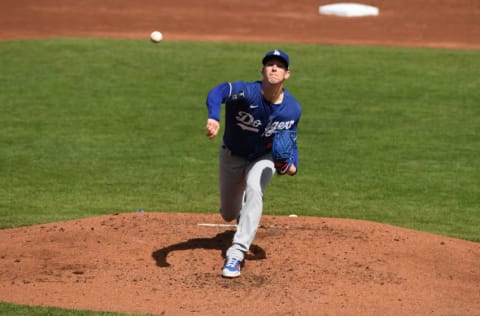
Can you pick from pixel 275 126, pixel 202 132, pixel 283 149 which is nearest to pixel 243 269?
pixel 283 149

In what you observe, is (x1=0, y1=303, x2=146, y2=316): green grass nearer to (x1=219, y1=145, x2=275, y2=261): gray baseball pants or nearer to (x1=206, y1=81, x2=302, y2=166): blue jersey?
(x1=219, y1=145, x2=275, y2=261): gray baseball pants

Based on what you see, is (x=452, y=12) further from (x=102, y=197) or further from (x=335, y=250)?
(x=335, y=250)

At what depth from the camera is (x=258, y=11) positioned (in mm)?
29078

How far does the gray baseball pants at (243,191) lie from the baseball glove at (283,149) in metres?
0.21

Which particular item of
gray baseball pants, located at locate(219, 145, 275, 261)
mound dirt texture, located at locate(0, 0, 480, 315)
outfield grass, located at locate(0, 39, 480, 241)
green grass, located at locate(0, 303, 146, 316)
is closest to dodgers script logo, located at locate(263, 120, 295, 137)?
gray baseball pants, located at locate(219, 145, 275, 261)

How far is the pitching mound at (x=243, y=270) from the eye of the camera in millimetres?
7711

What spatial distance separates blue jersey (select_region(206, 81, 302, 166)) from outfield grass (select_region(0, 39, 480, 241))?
2948mm

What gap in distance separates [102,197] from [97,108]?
5.58m

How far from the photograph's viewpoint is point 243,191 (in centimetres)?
934

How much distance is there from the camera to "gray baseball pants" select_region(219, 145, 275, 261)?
27.5 feet

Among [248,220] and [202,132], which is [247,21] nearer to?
[202,132]

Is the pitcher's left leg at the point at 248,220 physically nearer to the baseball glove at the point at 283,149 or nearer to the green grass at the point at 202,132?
the baseball glove at the point at 283,149

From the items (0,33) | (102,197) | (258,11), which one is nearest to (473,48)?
(258,11)

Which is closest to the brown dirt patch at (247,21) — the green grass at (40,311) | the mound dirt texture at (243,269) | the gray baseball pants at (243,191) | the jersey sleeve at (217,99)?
the mound dirt texture at (243,269)
